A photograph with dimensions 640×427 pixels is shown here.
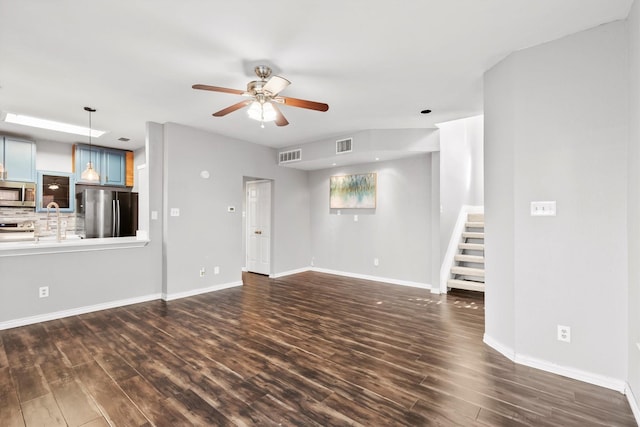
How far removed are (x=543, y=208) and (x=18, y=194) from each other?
7530 millimetres

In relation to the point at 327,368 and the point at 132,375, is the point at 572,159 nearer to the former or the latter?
the point at 327,368

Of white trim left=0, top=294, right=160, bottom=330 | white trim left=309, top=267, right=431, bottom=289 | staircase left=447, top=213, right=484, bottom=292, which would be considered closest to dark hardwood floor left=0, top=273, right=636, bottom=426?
white trim left=0, top=294, right=160, bottom=330

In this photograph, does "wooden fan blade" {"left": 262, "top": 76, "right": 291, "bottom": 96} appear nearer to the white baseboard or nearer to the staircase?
the white baseboard

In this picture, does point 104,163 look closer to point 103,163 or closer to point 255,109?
point 103,163

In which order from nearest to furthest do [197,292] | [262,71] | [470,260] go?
[262,71] < [197,292] < [470,260]

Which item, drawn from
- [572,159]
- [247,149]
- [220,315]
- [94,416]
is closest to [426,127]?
[572,159]

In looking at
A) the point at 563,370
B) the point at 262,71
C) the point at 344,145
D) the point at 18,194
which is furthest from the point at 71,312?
the point at 563,370

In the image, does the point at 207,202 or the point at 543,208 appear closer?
the point at 543,208

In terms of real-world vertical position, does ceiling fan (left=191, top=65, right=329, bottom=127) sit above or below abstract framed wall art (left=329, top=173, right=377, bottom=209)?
above

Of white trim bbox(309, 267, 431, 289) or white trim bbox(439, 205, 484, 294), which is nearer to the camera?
white trim bbox(439, 205, 484, 294)

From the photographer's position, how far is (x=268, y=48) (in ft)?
8.05

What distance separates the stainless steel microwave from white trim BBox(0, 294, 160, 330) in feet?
8.47

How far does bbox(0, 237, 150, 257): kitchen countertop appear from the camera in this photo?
3.39m

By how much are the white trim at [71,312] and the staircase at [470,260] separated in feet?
16.2
